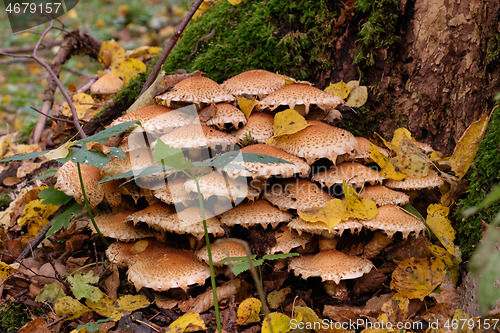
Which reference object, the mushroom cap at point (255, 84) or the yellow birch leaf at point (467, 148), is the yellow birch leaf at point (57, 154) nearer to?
the mushroom cap at point (255, 84)

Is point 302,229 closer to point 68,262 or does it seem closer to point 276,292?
point 276,292

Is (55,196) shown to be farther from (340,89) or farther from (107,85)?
(340,89)

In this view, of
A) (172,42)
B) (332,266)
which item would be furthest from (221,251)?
(172,42)

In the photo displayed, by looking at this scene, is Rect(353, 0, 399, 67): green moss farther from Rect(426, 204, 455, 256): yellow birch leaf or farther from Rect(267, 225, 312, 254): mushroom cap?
Rect(267, 225, 312, 254): mushroom cap

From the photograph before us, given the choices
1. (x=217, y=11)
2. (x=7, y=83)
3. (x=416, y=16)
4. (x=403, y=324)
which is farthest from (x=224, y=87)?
(x=7, y=83)

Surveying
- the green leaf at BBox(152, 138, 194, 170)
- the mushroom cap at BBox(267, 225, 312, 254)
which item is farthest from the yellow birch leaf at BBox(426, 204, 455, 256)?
the green leaf at BBox(152, 138, 194, 170)

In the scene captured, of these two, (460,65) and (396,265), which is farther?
(460,65)
